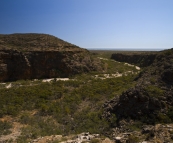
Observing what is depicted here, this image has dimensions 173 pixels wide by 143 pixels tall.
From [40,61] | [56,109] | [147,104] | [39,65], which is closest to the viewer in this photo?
[147,104]

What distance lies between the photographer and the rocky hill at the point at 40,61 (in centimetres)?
2512

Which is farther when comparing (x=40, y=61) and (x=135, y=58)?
(x=135, y=58)

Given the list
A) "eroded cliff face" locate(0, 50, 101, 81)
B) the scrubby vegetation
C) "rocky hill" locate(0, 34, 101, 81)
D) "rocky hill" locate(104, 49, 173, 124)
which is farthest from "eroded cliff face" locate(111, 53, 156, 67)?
"rocky hill" locate(104, 49, 173, 124)

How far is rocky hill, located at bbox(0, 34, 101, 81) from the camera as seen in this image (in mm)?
25125

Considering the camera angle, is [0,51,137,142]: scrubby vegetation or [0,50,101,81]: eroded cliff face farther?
[0,50,101,81]: eroded cliff face

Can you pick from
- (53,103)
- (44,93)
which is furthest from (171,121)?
(44,93)

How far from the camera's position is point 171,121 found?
888cm

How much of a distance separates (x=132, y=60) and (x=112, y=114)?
37924 mm

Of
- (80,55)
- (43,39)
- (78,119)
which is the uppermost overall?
(43,39)

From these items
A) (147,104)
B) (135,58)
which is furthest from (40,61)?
(135,58)

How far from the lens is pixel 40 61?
26.9m

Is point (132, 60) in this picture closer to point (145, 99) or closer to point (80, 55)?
point (80, 55)

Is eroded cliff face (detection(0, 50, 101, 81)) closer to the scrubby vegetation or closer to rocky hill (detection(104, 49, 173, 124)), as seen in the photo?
the scrubby vegetation

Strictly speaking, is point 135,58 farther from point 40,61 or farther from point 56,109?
point 56,109
